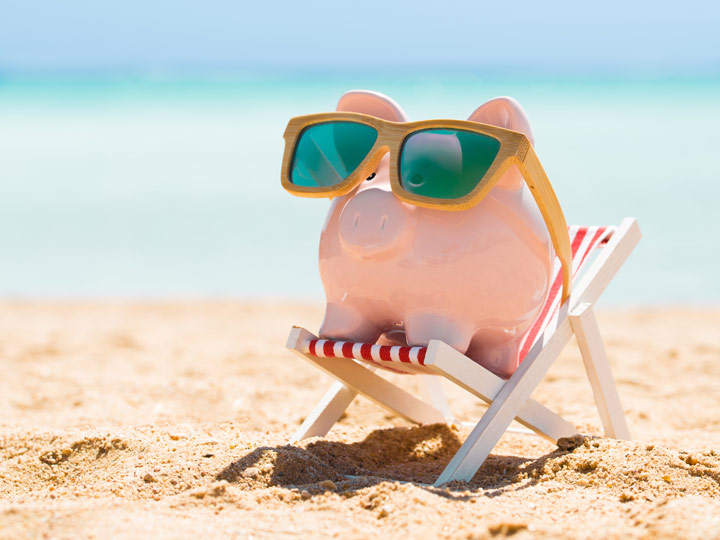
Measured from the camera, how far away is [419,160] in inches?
110

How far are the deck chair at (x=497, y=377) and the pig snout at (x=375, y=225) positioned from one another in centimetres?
31

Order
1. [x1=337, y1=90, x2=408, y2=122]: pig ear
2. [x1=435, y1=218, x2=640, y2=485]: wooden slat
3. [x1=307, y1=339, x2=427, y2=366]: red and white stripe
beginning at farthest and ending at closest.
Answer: [x1=337, y1=90, x2=408, y2=122]: pig ear
[x1=435, y1=218, x2=640, y2=485]: wooden slat
[x1=307, y1=339, x2=427, y2=366]: red and white stripe

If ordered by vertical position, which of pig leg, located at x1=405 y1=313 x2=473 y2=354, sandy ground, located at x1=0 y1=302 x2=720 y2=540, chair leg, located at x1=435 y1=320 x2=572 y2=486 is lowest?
sandy ground, located at x1=0 y1=302 x2=720 y2=540

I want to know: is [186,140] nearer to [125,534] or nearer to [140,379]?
[140,379]

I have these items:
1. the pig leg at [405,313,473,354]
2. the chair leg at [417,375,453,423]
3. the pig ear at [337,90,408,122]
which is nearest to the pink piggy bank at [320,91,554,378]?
the pig leg at [405,313,473,354]

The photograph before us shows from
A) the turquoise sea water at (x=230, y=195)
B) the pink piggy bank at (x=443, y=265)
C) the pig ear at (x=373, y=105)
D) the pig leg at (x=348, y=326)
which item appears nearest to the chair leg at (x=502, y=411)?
the pink piggy bank at (x=443, y=265)

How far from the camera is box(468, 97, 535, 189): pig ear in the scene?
2.87 metres

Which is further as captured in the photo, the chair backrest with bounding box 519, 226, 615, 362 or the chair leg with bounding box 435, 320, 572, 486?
the chair backrest with bounding box 519, 226, 615, 362

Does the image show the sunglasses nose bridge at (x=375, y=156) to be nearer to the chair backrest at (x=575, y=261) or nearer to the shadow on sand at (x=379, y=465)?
the chair backrest at (x=575, y=261)

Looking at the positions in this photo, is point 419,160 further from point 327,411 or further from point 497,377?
point 327,411

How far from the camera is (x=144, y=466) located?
2.85 m

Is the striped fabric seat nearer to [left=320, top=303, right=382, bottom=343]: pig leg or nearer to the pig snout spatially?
[left=320, top=303, right=382, bottom=343]: pig leg

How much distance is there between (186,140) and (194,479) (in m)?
20.9

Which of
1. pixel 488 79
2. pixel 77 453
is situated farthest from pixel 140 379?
pixel 488 79
